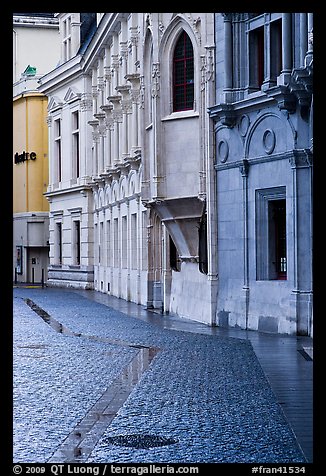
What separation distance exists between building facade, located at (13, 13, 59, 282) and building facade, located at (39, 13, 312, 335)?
26844 millimetres

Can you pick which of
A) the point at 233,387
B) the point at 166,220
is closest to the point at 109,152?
the point at 166,220

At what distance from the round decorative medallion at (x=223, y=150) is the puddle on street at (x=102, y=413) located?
6873mm

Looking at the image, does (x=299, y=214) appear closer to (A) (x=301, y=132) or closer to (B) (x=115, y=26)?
(A) (x=301, y=132)

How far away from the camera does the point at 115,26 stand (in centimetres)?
4597

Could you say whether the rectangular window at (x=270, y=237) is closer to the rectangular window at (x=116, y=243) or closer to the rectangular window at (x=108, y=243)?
the rectangular window at (x=116, y=243)

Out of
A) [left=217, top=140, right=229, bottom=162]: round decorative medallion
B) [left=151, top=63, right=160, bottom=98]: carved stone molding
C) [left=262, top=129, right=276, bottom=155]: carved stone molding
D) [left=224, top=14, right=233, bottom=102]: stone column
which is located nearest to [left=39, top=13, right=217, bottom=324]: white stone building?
[left=151, top=63, right=160, bottom=98]: carved stone molding

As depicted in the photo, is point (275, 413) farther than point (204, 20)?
No

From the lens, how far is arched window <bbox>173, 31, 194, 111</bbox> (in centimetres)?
2994

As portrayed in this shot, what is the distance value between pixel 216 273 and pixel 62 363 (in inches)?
391

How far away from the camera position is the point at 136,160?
40.5 metres

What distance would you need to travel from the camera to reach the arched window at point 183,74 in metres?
29.9

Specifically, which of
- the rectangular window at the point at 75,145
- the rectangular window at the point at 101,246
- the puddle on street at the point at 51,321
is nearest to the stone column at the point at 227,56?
the puddle on street at the point at 51,321

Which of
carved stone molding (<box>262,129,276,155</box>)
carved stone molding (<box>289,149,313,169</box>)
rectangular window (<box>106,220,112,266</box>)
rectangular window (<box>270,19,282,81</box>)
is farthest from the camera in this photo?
rectangular window (<box>106,220,112,266</box>)

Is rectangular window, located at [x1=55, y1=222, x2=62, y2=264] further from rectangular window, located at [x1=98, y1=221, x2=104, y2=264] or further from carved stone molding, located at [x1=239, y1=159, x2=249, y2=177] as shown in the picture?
carved stone molding, located at [x1=239, y1=159, x2=249, y2=177]
